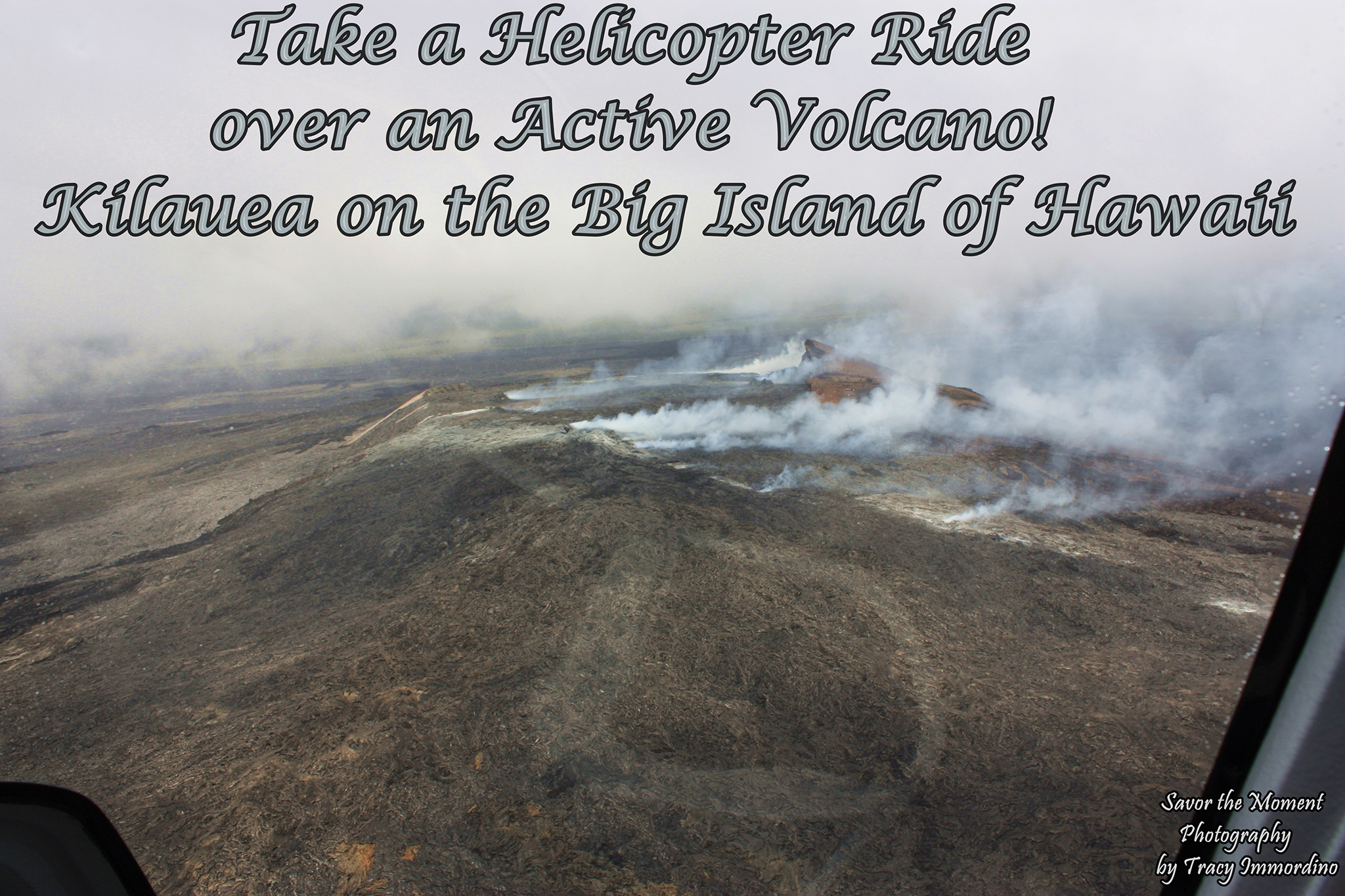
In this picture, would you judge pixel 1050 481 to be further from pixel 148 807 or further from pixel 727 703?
pixel 148 807

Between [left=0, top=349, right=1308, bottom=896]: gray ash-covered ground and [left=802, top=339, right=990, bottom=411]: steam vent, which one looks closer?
[left=0, top=349, right=1308, bottom=896]: gray ash-covered ground

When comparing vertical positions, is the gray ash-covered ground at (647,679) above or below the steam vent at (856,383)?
below

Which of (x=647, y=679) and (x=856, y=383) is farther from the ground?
(x=856, y=383)

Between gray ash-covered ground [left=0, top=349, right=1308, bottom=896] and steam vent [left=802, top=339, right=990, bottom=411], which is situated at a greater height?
steam vent [left=802, top=339, right=990, bottom=411]

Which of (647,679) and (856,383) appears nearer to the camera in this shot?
(647,679)

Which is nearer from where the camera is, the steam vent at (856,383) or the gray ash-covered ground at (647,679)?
the gray ash-covered ground at (647,679)

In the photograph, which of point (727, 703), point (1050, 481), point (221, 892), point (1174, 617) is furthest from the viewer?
point (1050, 481)

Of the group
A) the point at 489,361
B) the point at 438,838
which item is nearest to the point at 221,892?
the point at 438,838

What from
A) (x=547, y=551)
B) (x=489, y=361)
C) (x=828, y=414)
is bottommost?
(x=547, y=551)
